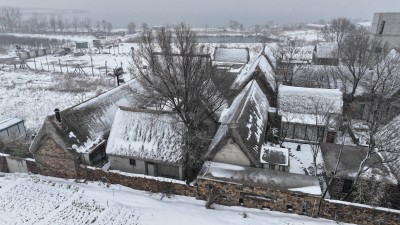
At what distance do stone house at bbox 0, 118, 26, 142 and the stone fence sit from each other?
36.2ft

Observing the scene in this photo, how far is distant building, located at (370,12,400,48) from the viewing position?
1565 inches

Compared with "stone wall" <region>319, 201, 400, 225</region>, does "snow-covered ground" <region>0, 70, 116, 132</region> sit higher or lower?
lower

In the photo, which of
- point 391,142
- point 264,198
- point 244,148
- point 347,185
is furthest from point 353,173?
point 244,148

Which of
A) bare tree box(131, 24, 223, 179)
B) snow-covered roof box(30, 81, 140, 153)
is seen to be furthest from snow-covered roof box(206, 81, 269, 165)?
snow-covered roof box(30, 81, 140, 153)

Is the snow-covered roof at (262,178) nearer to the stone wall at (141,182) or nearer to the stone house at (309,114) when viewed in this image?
the stone wall at (141,182)

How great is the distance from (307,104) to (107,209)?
17825mm

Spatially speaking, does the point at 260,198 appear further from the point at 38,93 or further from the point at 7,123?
the point at 38,93

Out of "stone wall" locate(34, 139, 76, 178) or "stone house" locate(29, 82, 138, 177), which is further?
"stone wall" locate(34, 139, 76, 178)

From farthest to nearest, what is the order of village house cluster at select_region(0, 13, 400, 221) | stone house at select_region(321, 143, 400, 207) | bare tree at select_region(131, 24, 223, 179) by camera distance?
bare tree at select_region(131, 24, 223, 179), stone house at select_region(321, 143, 400, 207), village house cluster at select_region(0, 13, 400, 221)

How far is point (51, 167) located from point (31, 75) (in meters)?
39.9

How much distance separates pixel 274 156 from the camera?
61.8 ft

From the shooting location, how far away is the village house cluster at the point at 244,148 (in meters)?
16.1

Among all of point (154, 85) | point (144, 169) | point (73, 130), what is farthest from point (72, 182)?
point (154, 85)

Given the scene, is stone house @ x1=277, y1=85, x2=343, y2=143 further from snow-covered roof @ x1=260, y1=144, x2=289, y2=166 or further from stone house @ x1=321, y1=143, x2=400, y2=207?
snow-covered roof @ x1=260, y1=144, x2=289, y2=166
